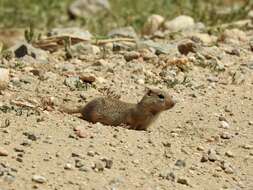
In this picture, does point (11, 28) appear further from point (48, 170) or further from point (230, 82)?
point (48, 170)

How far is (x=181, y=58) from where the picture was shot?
893 cm

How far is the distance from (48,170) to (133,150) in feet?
2.77

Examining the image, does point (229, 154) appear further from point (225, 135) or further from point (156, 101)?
point (156, 101)

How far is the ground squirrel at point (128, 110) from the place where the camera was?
7410 millimetres

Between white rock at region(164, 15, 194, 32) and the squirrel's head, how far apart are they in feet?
10.7

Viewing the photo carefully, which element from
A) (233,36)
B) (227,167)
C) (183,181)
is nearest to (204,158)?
(227,167)

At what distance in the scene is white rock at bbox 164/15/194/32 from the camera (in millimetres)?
10914

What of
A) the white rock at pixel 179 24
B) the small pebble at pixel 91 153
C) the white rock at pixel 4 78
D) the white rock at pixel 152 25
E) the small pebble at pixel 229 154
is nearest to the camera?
the small pebble at pixel 91 153

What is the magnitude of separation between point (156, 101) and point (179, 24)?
12.1ft

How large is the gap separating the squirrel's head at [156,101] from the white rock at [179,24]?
3275mm

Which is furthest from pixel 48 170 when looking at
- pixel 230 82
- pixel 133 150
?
pixel 230 82

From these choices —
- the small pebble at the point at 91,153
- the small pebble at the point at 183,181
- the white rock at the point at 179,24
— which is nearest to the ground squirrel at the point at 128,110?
the small pebble at the point at 91,153

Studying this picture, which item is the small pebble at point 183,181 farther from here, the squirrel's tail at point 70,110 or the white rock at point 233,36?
the white rock at point 233,36

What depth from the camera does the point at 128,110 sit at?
7.53 m
